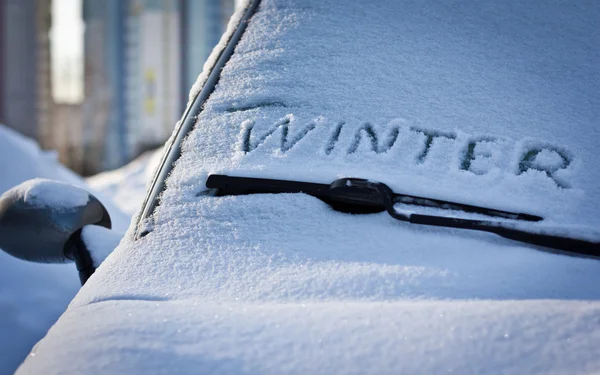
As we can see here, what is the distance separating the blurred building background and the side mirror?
16.9m

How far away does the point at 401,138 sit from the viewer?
4.47 ft

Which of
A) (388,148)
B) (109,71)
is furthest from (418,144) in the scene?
(109,71)

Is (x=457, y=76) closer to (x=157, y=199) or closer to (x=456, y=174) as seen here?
(x=456, y=174)

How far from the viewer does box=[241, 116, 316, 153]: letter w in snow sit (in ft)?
4.65

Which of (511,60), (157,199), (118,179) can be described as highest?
(511,60)

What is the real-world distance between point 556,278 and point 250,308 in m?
0.53

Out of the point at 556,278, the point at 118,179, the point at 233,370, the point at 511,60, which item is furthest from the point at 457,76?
the point at 118,179

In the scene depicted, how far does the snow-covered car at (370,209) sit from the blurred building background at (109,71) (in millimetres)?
17178

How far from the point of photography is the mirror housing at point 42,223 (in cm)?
167

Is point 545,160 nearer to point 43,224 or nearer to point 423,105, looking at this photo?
point 423,105

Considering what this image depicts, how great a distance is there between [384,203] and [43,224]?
3.22 feet

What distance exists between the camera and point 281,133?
1446 mm

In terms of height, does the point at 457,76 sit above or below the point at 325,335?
above

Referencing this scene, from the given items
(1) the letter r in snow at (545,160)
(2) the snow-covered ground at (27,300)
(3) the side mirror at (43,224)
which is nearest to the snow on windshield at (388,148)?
(1) the letter r in snow at (545,160)
